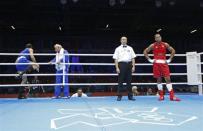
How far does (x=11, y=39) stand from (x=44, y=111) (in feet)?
54.6

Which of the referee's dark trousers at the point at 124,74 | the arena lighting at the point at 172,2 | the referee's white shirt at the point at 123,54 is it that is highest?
the arena lighting at the point at 172,2

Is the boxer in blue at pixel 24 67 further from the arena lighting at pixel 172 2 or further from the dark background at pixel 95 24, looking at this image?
the arena lighting at pixel 172 2

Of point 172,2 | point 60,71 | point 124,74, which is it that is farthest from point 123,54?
point 172,2

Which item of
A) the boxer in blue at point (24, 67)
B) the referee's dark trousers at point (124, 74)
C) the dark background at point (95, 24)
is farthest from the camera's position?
the dark background at point (95, 24)

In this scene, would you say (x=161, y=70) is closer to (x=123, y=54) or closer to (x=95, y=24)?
(x=123, y=54)

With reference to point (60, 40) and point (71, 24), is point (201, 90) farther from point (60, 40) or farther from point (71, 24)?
point (60, 40)

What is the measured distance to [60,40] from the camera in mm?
21156

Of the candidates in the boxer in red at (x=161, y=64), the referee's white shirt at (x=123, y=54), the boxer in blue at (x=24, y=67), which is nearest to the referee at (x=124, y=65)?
the referee's white shirt at (x=123, y=54)

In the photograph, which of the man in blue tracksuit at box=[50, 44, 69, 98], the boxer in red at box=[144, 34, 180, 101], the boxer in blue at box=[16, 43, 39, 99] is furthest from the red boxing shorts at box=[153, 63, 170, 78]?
the boxer in blue at box=[16, 43, 39, 99]

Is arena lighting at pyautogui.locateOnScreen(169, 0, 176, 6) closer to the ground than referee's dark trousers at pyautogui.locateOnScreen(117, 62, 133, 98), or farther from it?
farther from it

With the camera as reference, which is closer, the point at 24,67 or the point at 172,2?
the point at 24,67

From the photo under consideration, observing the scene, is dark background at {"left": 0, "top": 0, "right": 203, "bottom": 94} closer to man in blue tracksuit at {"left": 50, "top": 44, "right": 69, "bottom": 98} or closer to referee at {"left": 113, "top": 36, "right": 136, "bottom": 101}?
man in blue tracksuit at {"left": 50, "top": 44, "right": 69, "bottom": 98}

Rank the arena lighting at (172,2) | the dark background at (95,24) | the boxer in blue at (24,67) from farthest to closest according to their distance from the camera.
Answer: the dark background at (95,24), the arena lighting at (172,2), the boxer in blue at (24,67)

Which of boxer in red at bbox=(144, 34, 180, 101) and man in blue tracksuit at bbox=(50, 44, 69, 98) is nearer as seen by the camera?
boxer in red at bbox=(144, 34, 180, 101)
